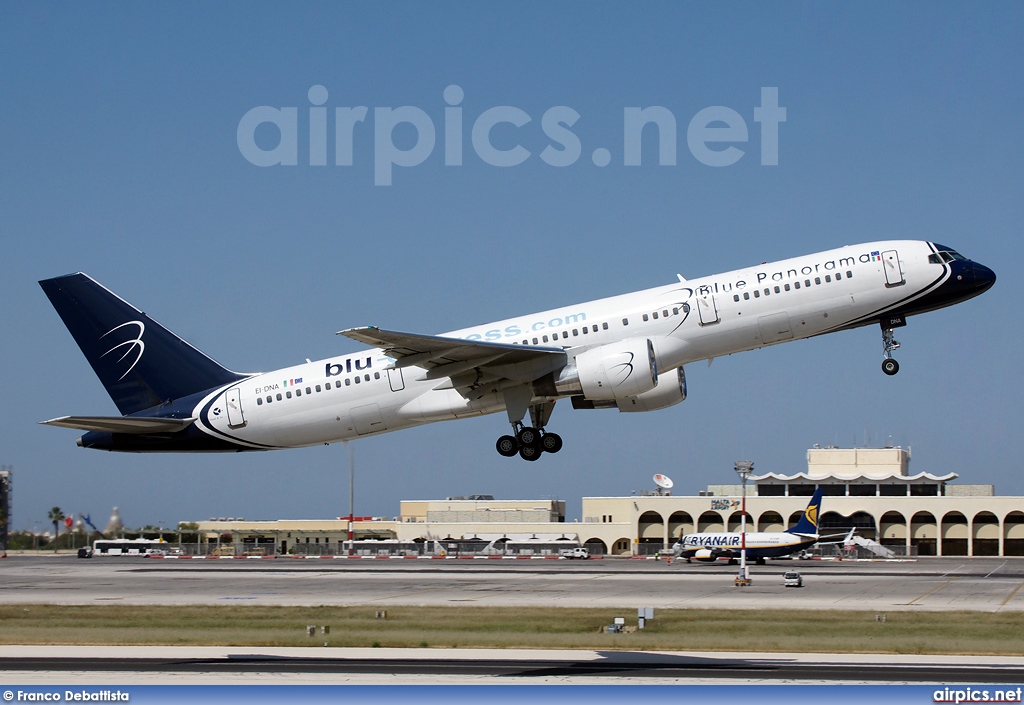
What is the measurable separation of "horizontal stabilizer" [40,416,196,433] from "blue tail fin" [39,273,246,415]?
171 centimetres

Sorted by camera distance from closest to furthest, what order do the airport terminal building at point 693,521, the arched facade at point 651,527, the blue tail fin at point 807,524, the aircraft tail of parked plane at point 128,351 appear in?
the aircraft tail of parked plane at point 128,351, the blue tail fin at point 807,524, the airport terminal building at point 693,521, the arched facade at point 651,527

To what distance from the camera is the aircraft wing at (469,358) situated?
4191cm

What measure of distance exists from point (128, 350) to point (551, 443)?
19.6m

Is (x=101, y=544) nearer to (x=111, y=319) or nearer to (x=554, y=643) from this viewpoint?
(x=111, y=319)

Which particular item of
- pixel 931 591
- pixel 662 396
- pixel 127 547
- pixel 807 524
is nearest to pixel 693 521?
pixel 807 524

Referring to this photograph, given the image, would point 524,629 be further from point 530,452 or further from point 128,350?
point 128,350

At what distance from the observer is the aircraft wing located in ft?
137

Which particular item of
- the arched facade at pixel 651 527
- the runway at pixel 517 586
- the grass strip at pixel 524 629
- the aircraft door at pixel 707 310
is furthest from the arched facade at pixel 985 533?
the aircraft door at pixel 707 310

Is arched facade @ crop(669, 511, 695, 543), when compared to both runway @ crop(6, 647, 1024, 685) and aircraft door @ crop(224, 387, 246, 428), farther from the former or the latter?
runway @ crop(6, 647, 1024, 685)

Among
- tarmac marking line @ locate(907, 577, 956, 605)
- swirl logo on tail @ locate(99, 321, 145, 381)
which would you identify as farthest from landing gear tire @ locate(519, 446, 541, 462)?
swirl logo on tail @ locate(99, 321, 145, 381)

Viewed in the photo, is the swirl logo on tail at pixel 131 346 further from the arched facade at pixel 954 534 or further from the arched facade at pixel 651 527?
the arched facade at pixel 954 534

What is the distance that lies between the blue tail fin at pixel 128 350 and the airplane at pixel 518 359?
2.4 inches

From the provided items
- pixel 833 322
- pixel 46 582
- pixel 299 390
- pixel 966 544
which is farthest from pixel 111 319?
pixel 966 544

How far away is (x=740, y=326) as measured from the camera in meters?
42.6
